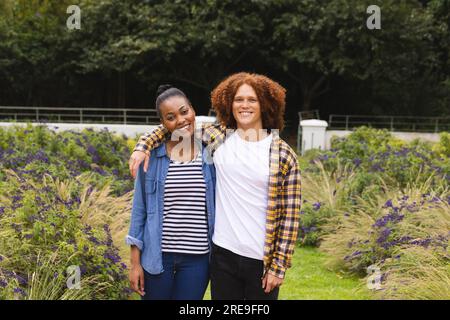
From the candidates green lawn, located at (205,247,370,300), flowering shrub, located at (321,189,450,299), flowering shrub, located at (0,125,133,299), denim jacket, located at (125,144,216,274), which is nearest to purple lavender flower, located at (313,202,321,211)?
flowering shrub, located at (321,189,450,299)

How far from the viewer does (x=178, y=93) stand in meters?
3.18

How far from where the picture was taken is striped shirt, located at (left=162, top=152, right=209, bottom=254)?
312 cm

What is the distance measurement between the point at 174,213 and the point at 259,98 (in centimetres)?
77

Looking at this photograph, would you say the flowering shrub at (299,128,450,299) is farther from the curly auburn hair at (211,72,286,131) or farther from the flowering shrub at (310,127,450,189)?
the curly auburn hair at (211,72,286,131)

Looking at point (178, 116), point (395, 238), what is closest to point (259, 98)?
point (178, 116)

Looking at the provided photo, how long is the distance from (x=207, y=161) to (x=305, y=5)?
1986cm

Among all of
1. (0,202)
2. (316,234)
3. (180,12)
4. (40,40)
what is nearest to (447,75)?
(180,12)

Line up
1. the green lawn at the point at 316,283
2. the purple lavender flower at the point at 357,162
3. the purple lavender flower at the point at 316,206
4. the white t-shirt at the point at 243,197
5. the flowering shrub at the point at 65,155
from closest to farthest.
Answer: the white t-shirt at the point at 243,197 < the green lawn at the point at 316,283 < the flowering shrub at the point at 65,155 < the purple lavender flower at the point at 316,206 < the purple lavender flower at the point at 357,162

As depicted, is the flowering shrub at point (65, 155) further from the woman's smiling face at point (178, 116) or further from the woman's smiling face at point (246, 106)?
the woman's smiling face at point (246, 106)

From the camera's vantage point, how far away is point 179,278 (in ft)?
10.6

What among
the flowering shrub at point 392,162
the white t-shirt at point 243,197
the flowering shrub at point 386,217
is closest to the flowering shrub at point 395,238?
the flowering shrub at point 386,217

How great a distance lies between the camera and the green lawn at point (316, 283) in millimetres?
5609

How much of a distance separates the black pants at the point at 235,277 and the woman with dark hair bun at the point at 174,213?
0.28 ft

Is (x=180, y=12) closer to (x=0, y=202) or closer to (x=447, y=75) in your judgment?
(x=447, y=75)
